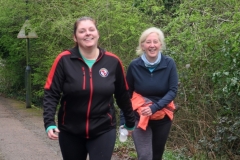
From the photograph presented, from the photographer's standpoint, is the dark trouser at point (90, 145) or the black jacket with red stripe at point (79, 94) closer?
the black jacket with red stripe at point (79, 94)

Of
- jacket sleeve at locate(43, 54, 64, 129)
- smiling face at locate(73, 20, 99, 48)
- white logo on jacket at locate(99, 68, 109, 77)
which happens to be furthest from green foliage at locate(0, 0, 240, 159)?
jacket sleeve at locate(43, 54, 64, 129)

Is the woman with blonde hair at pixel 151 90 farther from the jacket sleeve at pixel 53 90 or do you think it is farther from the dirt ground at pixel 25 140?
the dirt ground at pixel 25 140

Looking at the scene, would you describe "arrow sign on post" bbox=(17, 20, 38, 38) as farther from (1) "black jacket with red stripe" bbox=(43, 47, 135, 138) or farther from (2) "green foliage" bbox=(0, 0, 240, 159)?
(1) "black jacket with red stripe" bbox=(43, 47, 135, 138)

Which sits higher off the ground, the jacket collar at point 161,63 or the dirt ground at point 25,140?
the jacket collar at point 161,63

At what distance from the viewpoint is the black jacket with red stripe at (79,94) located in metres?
4.05

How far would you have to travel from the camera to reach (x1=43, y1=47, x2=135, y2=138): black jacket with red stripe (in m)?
4.05

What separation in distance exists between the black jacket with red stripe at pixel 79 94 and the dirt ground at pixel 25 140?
12.2 feet

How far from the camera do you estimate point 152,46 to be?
5.20 metres

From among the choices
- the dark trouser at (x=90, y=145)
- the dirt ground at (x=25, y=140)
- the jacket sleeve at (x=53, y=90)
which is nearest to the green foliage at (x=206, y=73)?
the dirt ground at (x=25, y=140)

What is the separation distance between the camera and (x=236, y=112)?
6898 millimetres

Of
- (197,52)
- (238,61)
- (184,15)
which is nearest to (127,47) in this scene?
(184,15)

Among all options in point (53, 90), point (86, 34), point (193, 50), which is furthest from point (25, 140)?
point (86, 34)

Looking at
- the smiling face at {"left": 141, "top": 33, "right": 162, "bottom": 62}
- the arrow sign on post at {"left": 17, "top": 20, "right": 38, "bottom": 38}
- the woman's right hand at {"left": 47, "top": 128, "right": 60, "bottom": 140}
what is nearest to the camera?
the woman's right hand at {"left": 47, "top": 128, "right": 60, "bottom": 140}

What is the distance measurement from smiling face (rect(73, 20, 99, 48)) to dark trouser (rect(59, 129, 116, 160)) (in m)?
0.74
